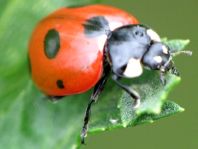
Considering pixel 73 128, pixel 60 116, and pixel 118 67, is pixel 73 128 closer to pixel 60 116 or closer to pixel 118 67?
pixel 60 116

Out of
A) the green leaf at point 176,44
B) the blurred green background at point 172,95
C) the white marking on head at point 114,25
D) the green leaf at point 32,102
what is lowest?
the blurred green background at point 172,95

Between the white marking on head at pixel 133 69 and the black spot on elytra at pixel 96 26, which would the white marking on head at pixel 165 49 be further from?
the black spot on elytra at pixel 96 26

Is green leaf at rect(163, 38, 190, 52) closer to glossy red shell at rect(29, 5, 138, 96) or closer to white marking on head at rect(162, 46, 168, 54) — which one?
white marking on head at rect(162, 46, 168, 54)

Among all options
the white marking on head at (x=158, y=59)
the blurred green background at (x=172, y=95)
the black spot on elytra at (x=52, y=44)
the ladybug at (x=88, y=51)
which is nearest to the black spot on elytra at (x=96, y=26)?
the ladybug at (x=88, y=51)

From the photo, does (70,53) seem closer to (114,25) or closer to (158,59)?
(114,25)

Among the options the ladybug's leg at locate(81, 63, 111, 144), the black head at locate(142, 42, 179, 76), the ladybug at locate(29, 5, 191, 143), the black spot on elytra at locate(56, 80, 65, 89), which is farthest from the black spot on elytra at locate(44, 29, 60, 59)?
the black head at locate(142, 42, 179, 76)

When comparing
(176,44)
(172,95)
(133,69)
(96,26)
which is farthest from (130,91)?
(172,95)
